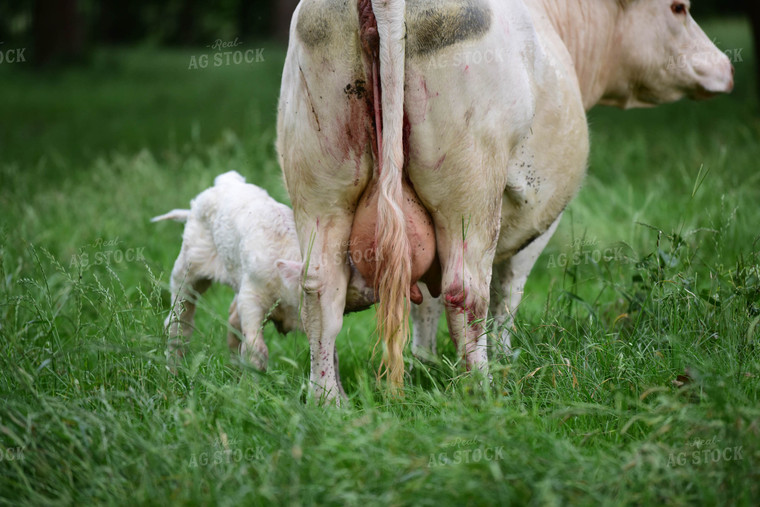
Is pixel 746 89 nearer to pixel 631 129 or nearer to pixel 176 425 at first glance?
pixel 631 129

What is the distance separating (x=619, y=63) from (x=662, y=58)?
25 cm

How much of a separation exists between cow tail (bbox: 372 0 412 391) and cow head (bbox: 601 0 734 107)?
82.5 inches

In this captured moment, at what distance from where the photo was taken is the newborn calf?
3383mm

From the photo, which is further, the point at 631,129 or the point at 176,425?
the point at 631,129

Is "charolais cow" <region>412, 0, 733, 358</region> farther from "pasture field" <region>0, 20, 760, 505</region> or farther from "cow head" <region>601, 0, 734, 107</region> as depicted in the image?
"pasture field" <region>0, 20, 760, 505</region>

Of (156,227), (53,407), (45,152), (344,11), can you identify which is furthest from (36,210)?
(344,11)

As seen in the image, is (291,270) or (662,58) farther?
(662,58)

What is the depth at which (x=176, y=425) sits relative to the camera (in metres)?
2.67

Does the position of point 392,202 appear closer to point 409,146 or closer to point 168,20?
point 409,146

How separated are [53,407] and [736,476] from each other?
7.27 ft

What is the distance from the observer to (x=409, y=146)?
2.91m

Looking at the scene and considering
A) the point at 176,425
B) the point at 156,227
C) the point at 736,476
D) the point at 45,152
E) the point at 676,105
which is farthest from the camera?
the point at 676,105

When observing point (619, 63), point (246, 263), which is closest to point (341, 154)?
point (246, 263)

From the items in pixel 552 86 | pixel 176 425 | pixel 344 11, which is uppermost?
pixel 344 11
